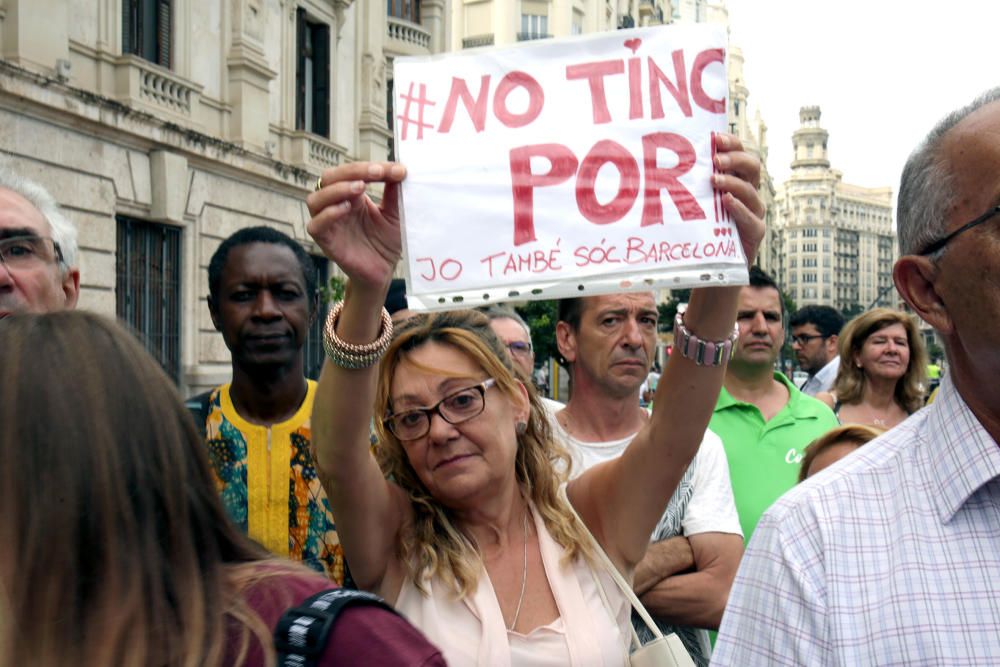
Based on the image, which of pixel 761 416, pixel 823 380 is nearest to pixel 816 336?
pixel 823 380

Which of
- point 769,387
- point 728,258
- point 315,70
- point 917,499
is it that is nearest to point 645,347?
point 769,387

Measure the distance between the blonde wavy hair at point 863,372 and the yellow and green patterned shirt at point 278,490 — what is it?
3.25 meters

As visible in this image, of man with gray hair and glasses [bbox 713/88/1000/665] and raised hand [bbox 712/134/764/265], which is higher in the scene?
raised hand [bbox 712/134/764/265]

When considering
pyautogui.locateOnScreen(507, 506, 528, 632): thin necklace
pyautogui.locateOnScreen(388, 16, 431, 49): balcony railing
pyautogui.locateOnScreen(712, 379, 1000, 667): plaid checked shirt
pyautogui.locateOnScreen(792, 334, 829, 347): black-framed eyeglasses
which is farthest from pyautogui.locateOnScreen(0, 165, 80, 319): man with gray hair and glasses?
pyautogui.locateOnScreen(388, 16, 431, 49): balcony railing

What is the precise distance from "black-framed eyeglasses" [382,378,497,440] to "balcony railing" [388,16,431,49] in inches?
748

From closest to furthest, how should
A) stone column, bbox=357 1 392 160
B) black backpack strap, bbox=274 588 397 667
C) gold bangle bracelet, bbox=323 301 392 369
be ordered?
black backpack strap, bbox=274 588 397 667 → gold bangle bracelet, bbox=323 301 392 369 → stone column, bbox=357 1 392 160

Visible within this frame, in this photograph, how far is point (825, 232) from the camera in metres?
159

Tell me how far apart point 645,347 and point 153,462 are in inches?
93.9

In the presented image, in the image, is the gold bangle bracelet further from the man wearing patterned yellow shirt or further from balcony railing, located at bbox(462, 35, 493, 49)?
balcony railing, located at bbox(462, 35, 493, 49)

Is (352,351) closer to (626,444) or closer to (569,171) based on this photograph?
(569,171)

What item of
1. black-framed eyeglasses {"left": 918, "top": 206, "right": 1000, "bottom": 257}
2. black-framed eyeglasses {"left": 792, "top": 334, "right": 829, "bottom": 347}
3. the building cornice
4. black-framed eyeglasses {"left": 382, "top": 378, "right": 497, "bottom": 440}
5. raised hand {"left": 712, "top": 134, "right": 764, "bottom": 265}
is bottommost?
black-framed eyeglasses {"left": 382, "top": 378, "right": 497, "bottom": 440}

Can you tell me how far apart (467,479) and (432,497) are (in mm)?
157

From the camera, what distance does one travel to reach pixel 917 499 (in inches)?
65.9

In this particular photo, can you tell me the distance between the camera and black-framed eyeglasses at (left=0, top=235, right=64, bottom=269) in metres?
2.52
